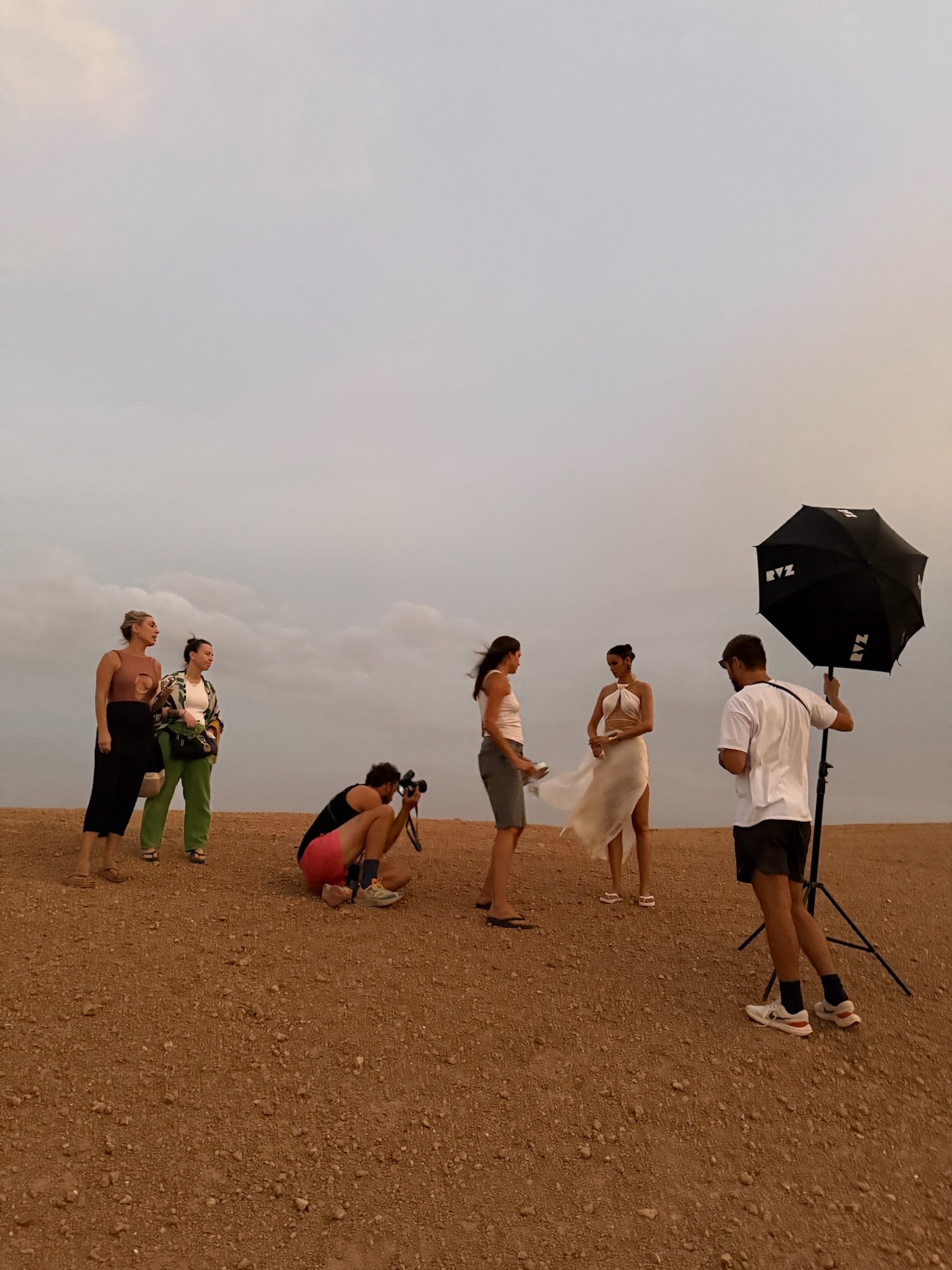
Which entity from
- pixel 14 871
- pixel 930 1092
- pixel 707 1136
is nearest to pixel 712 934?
pixel 930 1092

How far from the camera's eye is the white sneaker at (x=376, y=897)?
7312 mm

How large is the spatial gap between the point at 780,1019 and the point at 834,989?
44 centimetres

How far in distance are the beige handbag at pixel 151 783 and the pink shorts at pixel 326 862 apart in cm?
190

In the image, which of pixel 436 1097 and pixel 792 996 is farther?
pixel 792 996

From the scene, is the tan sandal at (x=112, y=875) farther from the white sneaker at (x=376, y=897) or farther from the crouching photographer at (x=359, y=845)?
the white sneaker at (x=376, y=897)

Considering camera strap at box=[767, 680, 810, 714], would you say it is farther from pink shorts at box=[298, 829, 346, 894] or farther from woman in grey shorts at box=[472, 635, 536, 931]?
pink shorts at box=[298, 829, 346, 894]

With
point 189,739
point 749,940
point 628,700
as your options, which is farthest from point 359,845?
point 749,940

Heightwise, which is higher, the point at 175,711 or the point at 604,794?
the point at 175,711

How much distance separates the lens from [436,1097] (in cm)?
482

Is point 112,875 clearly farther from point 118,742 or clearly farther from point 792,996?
point 792,996

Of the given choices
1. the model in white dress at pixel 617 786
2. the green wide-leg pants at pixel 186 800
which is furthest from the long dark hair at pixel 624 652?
the green wide-leg pants at pixel 186 800

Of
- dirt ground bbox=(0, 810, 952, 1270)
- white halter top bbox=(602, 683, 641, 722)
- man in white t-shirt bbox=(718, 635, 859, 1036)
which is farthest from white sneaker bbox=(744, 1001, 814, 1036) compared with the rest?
white halter top bbox=(602, 683, 641, 722)

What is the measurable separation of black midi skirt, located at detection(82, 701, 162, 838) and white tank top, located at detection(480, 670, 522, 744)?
3163 mm

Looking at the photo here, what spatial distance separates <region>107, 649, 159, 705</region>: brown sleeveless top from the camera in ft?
25.5
